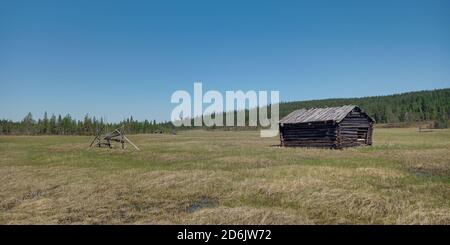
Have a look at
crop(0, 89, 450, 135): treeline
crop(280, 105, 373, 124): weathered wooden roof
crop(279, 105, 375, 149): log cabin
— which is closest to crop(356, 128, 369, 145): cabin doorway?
crop(279, 105, 375, 149): log cabin

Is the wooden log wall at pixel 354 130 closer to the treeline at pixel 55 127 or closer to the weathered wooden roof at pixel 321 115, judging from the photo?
the weathered wooden roof at pixel 321 115

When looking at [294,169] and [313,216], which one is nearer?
[313,216]

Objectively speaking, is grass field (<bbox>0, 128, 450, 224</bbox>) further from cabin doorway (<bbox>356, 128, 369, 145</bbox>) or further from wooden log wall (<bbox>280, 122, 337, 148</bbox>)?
cabin doorway (<bbox>356, 128, 369, 145</bbox>)

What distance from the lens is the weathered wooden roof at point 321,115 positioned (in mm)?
35250

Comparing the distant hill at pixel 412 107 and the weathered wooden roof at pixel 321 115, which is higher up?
the distant hill at pixel 412 107

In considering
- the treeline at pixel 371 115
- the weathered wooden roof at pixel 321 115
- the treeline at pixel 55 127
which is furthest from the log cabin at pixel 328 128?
the treeline at pixel 55 127

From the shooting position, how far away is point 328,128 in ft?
116

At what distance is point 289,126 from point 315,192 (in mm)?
27020

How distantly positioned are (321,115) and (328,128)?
91.2 inches
